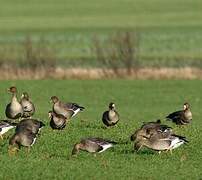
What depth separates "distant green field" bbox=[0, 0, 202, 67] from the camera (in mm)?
60175

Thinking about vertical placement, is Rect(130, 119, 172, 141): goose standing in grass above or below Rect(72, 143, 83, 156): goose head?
above

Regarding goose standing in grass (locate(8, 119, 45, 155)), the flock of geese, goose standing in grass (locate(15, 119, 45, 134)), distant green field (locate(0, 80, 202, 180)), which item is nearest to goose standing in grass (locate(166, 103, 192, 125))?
distant green field (locate(0, 80, 202, 180))

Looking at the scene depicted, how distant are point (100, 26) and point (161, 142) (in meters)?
66.6

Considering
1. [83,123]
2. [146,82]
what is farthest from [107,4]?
[83,123]

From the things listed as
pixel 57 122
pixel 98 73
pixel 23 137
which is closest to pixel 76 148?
pixel 23 137

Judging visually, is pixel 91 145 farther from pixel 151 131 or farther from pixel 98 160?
pixel 151 131

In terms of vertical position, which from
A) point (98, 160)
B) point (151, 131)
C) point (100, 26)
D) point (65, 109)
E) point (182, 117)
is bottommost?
point (98, 160)

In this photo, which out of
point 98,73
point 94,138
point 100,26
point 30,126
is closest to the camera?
point 94,138

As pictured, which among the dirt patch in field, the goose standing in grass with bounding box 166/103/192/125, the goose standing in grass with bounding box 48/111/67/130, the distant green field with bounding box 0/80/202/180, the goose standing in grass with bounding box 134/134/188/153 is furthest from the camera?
the dirt patch in field

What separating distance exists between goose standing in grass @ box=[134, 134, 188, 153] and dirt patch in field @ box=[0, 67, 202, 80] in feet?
90.0

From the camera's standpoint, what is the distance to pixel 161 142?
17156 mm

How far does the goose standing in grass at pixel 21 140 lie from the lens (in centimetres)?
1728

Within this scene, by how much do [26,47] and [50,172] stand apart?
34.3 metres

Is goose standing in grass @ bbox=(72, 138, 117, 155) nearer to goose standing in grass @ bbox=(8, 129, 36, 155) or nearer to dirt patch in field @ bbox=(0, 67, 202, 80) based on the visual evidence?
goose standing in grass @ bbox=(8, 129, 36, 155)
